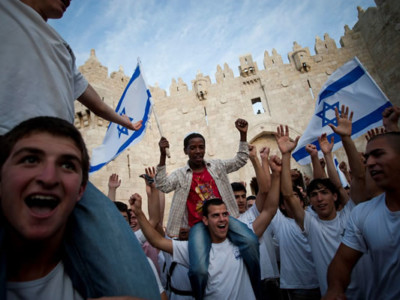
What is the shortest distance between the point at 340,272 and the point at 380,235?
47 centimetres

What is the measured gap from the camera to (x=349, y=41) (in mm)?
13086

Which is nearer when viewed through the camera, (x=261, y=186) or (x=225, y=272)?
(x=225, y=272)

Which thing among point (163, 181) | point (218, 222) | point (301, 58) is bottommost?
point (218, 222)

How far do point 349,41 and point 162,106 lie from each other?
12.0m

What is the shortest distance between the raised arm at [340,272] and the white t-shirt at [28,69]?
2263 millimetres

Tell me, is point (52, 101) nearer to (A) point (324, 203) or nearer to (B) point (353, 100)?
(A) point (324, 203)

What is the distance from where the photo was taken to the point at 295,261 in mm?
3180

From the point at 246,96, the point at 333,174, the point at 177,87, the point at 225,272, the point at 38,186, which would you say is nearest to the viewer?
the point at 38,186

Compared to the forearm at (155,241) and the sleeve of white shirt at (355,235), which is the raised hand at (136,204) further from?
the sleeve of white shirt at (355,235)

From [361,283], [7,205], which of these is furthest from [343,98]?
[7,205]

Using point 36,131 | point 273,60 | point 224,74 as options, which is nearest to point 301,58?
point 273,60

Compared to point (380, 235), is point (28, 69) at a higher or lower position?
higher

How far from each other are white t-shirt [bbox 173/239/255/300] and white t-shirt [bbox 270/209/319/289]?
41.7 inches

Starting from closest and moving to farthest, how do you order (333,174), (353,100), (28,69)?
(28,69)
(333,174)
(353,100)
